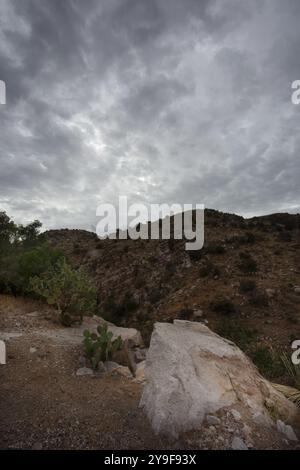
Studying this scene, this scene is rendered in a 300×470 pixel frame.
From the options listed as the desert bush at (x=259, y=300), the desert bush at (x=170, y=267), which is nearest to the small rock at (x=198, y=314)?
the desert bush at (x=259, y=300)

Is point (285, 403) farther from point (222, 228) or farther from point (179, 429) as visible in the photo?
point (222, 228)

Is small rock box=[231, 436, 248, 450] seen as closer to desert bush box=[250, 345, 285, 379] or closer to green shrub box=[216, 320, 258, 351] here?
desert bush box=[250, 345, 285, 379]

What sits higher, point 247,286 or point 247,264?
point 247,264

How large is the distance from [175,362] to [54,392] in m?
1.97

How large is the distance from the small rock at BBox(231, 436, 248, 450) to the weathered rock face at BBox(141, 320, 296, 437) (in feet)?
1.25

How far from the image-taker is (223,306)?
535 inches

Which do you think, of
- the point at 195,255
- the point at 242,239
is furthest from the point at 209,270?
the point at 242,239

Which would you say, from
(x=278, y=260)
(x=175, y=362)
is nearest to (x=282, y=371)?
(x=175, y=362)

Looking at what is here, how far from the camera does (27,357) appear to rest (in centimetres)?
611

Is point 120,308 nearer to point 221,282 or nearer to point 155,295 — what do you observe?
point 155,295

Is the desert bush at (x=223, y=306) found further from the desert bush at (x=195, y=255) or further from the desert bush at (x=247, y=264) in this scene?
the desert bush at (x=195, y=255)

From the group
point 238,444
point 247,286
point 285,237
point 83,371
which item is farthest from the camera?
point 285,237

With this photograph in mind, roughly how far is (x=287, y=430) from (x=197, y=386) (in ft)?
4.17

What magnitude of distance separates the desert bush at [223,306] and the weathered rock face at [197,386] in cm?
826
